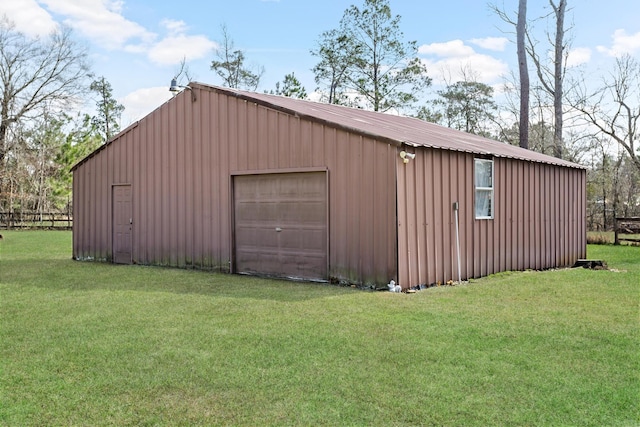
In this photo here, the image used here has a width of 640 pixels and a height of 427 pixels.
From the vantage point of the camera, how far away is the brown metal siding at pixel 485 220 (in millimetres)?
8535

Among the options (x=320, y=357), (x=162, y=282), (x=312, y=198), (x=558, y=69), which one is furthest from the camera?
(x=558, y=69)

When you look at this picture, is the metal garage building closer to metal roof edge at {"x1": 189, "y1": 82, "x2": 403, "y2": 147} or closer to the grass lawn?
metal roof edge at {"x1": 189, "y1": 82, "x2": 403, "y2": 147}

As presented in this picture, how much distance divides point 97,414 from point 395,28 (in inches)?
999

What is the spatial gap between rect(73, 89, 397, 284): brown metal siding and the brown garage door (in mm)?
234

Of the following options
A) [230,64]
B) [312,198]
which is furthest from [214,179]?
[230,64]

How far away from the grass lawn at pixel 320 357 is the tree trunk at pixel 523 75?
40.5 feet

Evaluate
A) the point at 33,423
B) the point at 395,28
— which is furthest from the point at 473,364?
the point at 395,28

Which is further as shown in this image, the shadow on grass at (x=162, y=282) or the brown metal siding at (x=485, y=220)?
the brown metal siding at (x=485, y=220)

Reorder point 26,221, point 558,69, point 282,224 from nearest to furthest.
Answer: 1. point 282,224
2. point 558,69
3. point 26,221

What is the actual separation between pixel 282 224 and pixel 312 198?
844 mm

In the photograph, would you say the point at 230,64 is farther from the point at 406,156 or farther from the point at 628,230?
the point at 406,156

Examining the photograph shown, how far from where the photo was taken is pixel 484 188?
1017 centimetres

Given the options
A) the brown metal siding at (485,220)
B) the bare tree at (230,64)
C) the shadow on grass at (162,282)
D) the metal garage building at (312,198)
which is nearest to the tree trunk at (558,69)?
the brown metal siding at (485,220)

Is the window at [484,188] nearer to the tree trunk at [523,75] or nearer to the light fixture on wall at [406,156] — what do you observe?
the light fixture on wall at [406,156]
